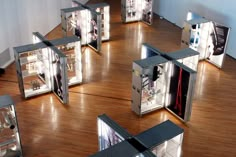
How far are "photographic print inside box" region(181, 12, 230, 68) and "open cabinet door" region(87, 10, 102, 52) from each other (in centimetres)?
232

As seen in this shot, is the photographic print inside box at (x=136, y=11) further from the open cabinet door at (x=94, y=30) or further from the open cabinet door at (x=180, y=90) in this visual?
the open cabinet door at (x=180, y=90)

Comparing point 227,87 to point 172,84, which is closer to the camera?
point 172,84

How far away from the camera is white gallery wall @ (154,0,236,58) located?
9.67 m

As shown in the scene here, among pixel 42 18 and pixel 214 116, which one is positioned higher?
pixel 42 18

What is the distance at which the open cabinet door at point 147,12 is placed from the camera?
11680 mm

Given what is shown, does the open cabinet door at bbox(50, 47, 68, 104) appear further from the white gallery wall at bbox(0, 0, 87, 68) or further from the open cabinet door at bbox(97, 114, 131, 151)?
the open cabinet door at bbox(97, 114, 131, 151)

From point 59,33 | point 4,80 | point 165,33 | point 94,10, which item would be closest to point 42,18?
point 59,33

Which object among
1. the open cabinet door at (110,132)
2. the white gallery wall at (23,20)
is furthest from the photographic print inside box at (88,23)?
the open cabinet door at (110,132)

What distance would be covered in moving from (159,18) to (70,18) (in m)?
3.63

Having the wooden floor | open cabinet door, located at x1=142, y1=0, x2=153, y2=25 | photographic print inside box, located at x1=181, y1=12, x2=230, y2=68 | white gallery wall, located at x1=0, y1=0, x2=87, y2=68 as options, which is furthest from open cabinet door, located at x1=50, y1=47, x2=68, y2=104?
open cabinet door, located at x1=142, y1=0, x2=153, y2=25

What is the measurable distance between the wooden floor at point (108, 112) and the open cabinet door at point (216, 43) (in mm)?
249

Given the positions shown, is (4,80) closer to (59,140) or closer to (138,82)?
(59,140)

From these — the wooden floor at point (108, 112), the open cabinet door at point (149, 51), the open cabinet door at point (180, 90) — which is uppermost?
the open cabinet door at point (149, 51)

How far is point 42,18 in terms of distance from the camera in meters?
10.7
